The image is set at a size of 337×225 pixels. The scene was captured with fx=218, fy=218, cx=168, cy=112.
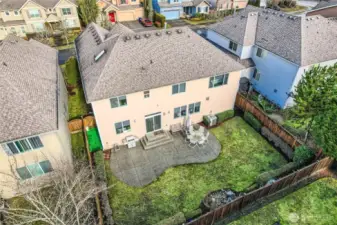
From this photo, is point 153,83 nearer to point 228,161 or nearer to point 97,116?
point 97,116

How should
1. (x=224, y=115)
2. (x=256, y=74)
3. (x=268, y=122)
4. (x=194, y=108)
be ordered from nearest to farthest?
(x=268, y=122)
(x=194, y=108)
(x=224, y=115)
(x=256, y=74)

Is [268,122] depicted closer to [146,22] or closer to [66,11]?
[146,22]

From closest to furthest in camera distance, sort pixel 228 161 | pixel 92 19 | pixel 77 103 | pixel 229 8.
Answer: pixel 228 161 → pixel 77 103 → pixel 92 19 → pixel 229 8

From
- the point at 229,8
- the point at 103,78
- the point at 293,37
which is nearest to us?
the point at 103,78

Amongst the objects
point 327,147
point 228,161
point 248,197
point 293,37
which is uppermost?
point 293,37

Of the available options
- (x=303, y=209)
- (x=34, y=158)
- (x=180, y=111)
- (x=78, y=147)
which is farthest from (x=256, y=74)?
(x=34, y=158)

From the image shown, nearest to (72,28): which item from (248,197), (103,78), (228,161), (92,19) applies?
(92,19)
